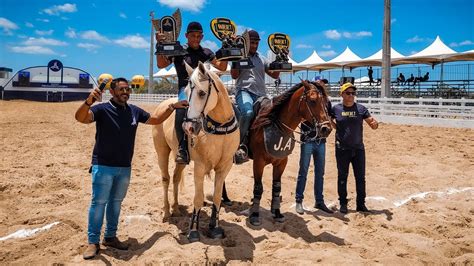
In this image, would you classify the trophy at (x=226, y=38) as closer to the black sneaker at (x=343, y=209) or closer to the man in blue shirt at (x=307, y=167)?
the man in blue shirt at (x=307, y=167)

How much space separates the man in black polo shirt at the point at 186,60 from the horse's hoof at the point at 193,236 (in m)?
0.87

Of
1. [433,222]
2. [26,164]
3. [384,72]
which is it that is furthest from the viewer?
[384,72]

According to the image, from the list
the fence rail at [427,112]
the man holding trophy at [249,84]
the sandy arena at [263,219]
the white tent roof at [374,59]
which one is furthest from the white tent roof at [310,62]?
the man holding trophy at [249,84]

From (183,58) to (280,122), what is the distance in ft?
5.31

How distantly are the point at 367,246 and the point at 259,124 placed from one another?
84.5 inches

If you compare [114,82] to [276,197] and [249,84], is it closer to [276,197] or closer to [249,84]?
[249,84]

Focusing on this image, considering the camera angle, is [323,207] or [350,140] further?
[323,207]

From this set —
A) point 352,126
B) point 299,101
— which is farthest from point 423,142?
A: point 299,101

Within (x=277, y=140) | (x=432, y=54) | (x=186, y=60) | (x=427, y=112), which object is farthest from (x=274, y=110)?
(x=432, y=54)

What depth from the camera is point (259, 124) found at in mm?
5445

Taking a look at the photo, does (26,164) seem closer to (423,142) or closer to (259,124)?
(259,124)

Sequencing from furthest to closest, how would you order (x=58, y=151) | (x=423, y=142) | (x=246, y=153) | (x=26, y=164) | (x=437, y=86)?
1. (x=437, y=86)
2. (x=423, y=142)
3. (x=58, y=151)
4. (x=26, y=164)
5. (x=246, y=153)

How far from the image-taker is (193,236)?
4531 mm

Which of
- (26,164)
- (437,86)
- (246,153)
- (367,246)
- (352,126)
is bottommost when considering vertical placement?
(367,246)
